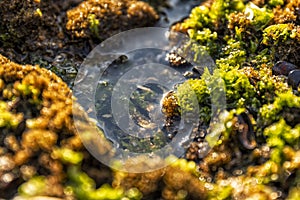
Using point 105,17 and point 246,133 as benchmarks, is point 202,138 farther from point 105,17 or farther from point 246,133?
point 105,17

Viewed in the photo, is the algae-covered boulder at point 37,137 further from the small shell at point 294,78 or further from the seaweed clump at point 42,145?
the small shell at point 294,78

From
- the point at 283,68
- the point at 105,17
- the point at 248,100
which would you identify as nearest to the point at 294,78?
the point at 283,68

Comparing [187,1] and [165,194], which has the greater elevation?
[187,1]

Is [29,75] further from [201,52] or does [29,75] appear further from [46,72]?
[201,52]

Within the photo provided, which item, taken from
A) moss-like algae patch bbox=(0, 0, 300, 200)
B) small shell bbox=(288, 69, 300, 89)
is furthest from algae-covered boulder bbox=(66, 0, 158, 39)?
small shell bbox=(288, 69, 300, 89)

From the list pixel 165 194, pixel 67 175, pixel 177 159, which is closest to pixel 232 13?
pixel 177 159

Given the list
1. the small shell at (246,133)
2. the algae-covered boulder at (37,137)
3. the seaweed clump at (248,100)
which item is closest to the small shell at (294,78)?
the seaweed clump at (248,100)

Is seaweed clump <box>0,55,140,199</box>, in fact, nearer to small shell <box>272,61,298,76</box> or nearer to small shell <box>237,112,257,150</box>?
small shell <box>237,112,257,150</box>
